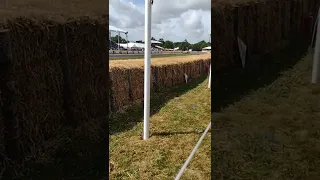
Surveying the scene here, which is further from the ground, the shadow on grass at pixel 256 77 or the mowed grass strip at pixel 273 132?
the shadow on grass at pixel 256 77

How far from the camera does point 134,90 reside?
3.53m

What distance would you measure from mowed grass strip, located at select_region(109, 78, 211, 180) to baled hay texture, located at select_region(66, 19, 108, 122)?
1.48 ft

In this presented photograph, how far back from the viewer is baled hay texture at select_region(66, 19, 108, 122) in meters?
2.14

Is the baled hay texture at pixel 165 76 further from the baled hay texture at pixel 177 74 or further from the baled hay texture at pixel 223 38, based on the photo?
the baled hay texture at pixel 223 38

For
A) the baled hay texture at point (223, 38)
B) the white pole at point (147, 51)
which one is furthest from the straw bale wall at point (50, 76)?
the baled hay texture at point (223, 38)

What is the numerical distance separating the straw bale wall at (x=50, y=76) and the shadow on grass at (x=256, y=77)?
826mm

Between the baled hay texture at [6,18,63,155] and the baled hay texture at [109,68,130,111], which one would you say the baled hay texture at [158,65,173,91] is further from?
the baled hay texture at [6,18,63,155]

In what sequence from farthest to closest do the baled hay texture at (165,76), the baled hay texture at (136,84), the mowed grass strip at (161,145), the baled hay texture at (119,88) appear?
the baled hay texture at (165,76), the baled hay texture at (136,84), the baled hay texture at (119,88), the mowed grass strip at (161,145)

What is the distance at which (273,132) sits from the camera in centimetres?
224

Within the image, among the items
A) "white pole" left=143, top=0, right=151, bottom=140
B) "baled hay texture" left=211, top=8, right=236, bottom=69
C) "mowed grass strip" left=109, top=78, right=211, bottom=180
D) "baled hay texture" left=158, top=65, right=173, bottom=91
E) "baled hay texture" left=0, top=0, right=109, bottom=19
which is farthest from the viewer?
"baled hay texture" left=158, top=65, right=173, bottom=91

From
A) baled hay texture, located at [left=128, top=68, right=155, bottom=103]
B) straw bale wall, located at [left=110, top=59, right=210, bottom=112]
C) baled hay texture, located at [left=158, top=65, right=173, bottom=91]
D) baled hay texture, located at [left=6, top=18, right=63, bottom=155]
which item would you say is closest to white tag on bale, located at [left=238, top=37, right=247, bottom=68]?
baled hay texture, located at [left=6, top=18, right=63, bottom=155]

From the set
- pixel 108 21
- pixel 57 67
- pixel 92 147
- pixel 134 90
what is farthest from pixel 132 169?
pixel 134 90

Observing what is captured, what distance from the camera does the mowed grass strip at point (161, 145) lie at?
2.31 m

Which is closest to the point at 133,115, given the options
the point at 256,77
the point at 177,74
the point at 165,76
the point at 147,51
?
the point at 147,51
